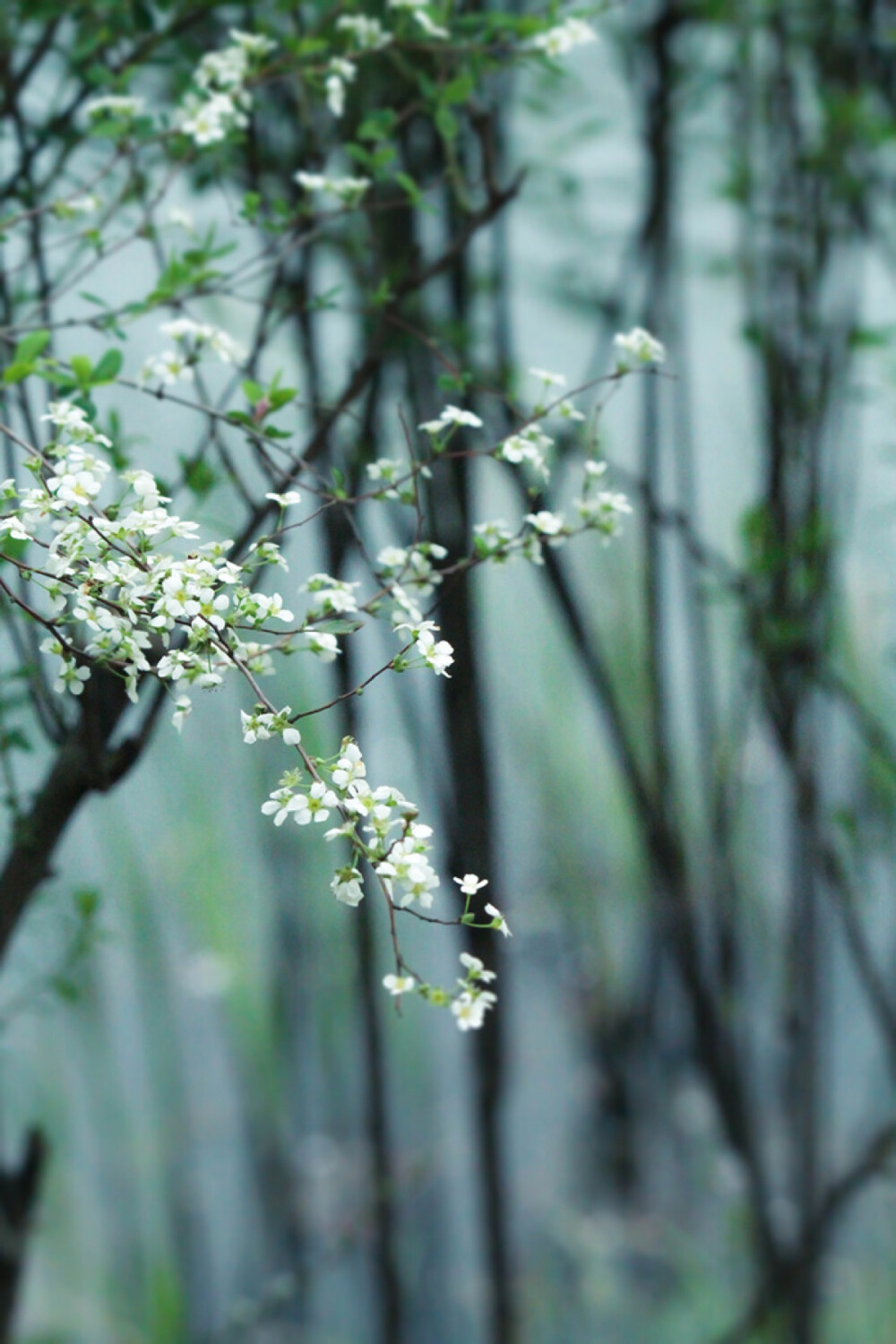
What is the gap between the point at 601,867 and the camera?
1.09m

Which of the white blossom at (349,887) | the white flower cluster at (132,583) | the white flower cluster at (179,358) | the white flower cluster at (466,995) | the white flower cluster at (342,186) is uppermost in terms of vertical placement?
the white flower cluster at (342,186)

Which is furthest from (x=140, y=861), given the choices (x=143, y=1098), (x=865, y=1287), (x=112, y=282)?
(x=865, y=1287)

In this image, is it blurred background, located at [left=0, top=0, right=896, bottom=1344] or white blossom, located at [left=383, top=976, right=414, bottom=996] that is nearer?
white blossom, located at [left=383, top=976, right=414, bottom=996]

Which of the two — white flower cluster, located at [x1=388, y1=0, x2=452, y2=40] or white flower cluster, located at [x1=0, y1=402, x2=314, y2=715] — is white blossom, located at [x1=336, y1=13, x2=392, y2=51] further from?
white flower cluster, located at [x1=0, y1=402, x2=314, y2=715]

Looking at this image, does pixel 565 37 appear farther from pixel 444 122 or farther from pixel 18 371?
pixel 18 371

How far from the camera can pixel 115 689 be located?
0.51m

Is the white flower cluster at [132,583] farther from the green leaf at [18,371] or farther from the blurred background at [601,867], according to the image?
the blurred background at [601,867]

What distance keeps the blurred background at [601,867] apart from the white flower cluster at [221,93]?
0.92 feet

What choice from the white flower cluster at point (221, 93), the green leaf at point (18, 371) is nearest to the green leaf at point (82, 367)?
the green leaf at point (18, 371)

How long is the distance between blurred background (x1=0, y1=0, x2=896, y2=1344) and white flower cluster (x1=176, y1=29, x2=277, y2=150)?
0.28m

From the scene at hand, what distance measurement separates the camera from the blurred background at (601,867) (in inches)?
37.2

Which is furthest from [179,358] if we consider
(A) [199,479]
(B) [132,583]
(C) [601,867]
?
(C) [601,867]

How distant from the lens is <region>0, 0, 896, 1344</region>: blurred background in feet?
3.10

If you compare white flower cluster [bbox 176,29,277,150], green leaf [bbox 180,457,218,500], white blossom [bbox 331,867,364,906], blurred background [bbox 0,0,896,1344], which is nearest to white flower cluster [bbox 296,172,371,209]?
white flower cluster [bbox 176,29,277,150]
